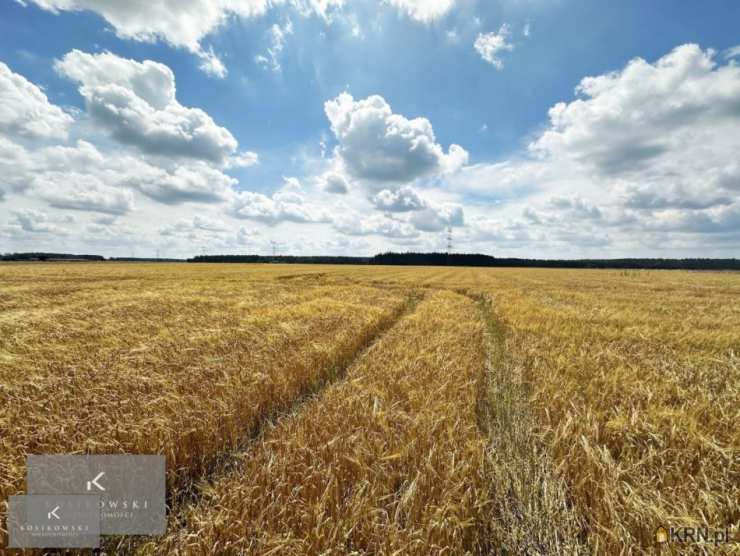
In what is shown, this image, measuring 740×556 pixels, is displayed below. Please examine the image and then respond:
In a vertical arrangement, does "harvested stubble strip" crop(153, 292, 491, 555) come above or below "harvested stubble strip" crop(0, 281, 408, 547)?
below

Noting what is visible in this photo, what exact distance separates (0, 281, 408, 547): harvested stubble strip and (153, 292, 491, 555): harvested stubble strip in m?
0.70

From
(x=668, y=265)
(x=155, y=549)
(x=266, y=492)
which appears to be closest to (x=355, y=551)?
(x=266, y=492)

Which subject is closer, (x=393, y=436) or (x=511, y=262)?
(x=393, y=436)

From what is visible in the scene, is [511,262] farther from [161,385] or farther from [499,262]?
[161,385]

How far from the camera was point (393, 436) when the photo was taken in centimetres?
388

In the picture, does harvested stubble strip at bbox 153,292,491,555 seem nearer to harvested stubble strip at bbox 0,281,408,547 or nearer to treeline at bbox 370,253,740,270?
harvested stubble strip at bbox 0,281,408,547

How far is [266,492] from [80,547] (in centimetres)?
152

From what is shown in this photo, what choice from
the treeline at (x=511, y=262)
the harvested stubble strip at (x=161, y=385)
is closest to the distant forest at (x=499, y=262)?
the treeline at (x=511, y=262)

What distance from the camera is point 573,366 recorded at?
21.6ft

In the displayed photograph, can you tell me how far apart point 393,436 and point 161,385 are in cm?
430

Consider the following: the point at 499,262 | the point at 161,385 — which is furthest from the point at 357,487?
the point at 499,262

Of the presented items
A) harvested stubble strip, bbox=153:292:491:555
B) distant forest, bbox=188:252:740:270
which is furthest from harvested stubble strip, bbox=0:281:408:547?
distant forest, bbox=188:252:740:270

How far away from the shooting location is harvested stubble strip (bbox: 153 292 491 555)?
247 cm

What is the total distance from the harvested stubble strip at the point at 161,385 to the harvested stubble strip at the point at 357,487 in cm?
70
